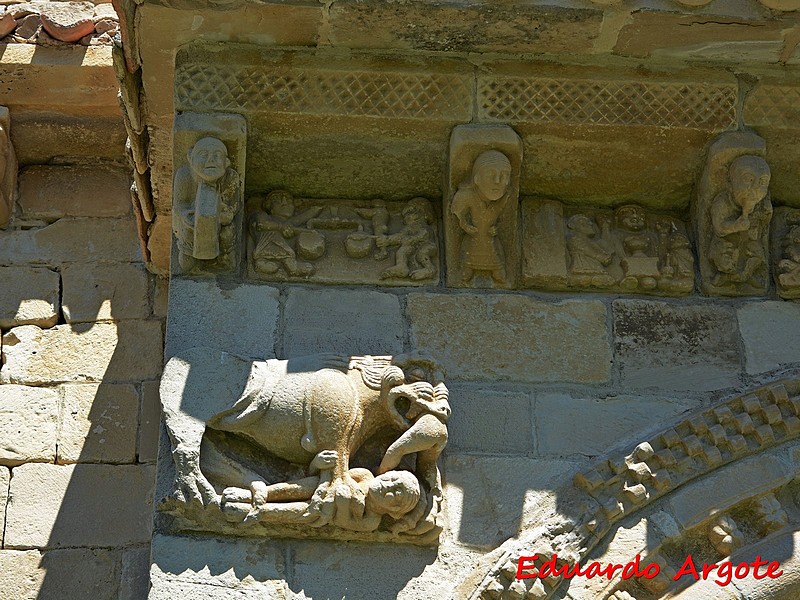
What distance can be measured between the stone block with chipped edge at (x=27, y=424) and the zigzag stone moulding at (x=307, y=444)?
1.48 meters

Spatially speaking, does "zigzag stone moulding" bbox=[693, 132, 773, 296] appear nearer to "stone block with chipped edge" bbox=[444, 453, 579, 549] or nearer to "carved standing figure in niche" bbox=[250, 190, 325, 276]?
"stone block with chipped edge" bbox=[444, 453, 579, 549]

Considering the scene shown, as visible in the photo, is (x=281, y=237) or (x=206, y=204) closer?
(x=206, y=204)

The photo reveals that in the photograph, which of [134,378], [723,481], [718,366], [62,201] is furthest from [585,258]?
[62,201]

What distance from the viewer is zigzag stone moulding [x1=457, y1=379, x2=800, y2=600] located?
417cm

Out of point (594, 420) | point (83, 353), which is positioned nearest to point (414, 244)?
point (594, 420)

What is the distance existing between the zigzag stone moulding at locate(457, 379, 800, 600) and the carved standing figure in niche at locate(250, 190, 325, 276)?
119cm

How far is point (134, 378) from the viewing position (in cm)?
586

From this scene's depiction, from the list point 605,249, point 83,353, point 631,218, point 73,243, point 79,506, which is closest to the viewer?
point 605,249

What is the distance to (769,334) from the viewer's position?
480 cm

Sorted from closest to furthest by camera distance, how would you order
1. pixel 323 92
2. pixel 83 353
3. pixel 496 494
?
Answer: pixel 496 494
pixel 323 92
pixel 83 353

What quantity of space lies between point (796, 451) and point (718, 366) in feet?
1.24

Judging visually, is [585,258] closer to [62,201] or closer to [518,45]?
[518,45]

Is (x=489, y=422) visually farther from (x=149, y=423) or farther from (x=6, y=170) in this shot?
(x=6, y=170)

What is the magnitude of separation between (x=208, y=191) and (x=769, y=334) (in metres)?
1.95
